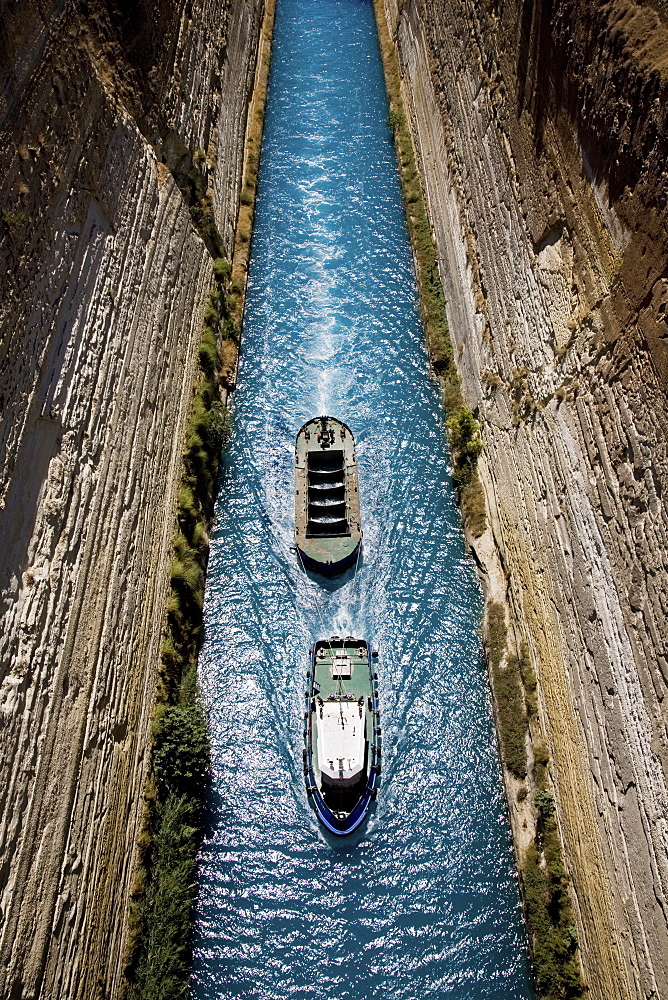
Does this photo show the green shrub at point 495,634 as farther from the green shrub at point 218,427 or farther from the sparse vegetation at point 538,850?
the green shrub at point 218,427

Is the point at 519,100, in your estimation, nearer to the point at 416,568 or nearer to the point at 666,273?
the point at 666,273

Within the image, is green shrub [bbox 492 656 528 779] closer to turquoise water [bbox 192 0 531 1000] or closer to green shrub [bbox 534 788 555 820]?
turquoise water [bbox 192 0 531 1000]

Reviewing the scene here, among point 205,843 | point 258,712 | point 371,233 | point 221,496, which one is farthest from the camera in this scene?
point 371,233

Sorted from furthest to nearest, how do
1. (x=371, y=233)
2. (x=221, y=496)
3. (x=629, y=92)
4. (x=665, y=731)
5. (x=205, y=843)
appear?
(x=371, y=233) → (x=221, y=496) → (x=205, y=843) → (x=629, y=92) → (x=665, y=731)

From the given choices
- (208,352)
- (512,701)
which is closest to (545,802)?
(512,701)

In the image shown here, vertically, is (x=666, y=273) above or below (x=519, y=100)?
below

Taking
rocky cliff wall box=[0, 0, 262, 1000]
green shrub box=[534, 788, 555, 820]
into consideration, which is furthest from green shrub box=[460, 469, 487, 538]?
rocky cliff wall box=[0, 0, 262, 1000]

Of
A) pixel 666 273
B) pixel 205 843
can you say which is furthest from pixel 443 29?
pixel 205 843
